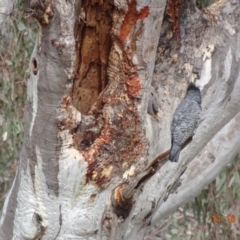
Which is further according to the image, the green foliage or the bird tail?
the green foliage

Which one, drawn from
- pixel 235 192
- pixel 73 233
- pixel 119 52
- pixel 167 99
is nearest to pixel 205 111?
pixel 167 99

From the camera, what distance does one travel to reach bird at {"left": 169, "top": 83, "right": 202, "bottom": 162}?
1.42 metres

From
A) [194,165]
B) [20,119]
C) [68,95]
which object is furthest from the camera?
[20,119]

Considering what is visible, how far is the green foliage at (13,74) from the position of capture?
7.50ft

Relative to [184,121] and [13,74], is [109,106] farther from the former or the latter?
[13,74]

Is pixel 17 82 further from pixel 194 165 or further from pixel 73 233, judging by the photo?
pixel 73 233

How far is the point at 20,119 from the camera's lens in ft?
8.05

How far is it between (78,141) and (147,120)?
0.16 meters

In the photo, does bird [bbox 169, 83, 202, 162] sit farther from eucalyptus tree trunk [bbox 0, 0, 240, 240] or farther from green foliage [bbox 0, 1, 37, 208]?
green foliage [bbox 0, 1, 37, 208]

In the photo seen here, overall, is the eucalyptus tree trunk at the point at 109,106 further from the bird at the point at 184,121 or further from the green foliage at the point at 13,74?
the green foliage at the point at 13,74

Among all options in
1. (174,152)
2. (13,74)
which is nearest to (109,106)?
Result: (174,152)

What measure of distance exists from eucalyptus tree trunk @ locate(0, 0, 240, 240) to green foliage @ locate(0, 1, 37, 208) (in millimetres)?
846

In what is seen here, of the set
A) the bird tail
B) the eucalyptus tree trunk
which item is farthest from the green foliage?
the bird tail

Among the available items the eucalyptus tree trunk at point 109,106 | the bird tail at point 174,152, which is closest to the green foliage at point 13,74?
the eucalyptus tree trunk at point 109,106
